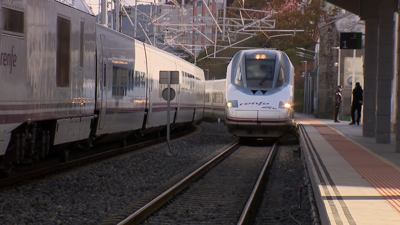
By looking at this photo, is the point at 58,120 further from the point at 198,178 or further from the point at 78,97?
the point at 198,178

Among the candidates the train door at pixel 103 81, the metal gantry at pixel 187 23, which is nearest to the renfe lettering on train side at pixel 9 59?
the train door at pixel 103 81

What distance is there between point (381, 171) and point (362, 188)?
8.21 feet

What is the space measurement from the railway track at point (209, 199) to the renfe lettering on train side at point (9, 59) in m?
2.55

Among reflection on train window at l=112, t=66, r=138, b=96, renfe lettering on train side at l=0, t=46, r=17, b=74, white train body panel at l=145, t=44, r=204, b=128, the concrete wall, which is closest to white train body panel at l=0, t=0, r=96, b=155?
renfe lettering on train side at l=0, t=46, r=17, b=74

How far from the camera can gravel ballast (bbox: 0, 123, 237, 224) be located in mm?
8203

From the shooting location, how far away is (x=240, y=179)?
13.1 meters

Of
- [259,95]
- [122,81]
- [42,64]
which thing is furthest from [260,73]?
[42,64]

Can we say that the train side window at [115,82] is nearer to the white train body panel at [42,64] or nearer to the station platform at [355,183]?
the white train body panel at [42,64]

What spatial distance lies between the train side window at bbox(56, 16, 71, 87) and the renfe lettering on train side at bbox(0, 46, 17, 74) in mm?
1927

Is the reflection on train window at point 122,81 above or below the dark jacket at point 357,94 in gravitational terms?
above

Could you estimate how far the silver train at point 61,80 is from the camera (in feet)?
29.2

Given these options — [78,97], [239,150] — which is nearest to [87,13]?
[78,97]

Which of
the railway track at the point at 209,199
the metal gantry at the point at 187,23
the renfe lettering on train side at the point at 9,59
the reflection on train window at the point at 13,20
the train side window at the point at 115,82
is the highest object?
the metal gantry at the point at 187,23

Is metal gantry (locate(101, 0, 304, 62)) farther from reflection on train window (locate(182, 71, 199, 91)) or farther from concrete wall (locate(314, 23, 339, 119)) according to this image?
concrete wall (locate(314, 23, 339, 119))
